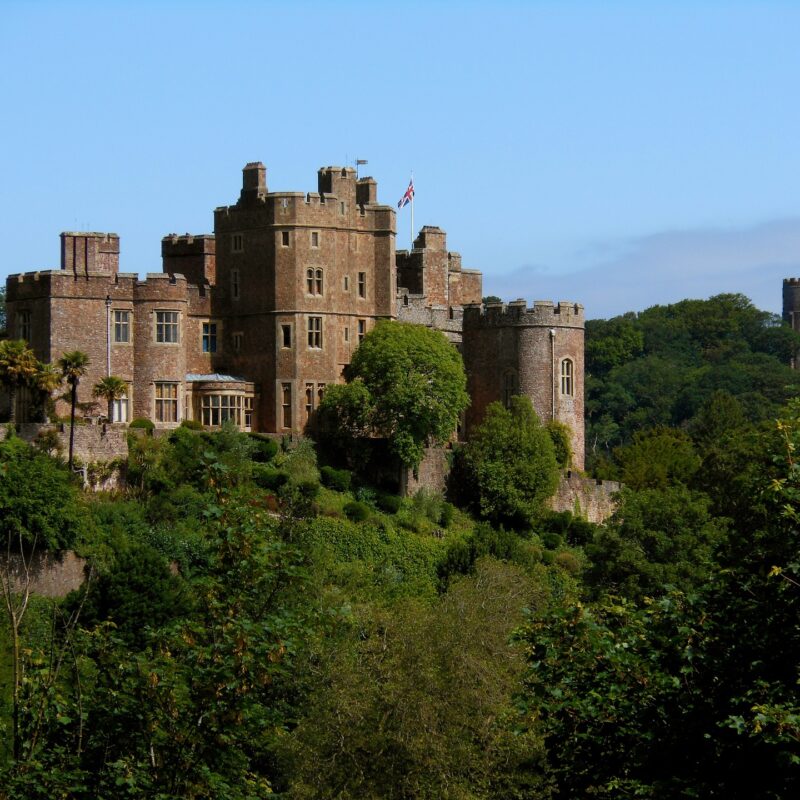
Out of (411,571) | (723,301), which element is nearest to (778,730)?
(411,571)

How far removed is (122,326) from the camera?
61.2 meters

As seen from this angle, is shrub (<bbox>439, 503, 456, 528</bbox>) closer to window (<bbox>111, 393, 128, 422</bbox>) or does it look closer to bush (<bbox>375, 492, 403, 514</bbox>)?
bush (<bbox>375, 492, 403, 514</bbox>)

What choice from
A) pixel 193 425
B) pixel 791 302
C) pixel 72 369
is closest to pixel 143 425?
pixel 193 425

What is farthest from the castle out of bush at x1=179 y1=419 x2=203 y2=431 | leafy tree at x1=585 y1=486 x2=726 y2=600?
leafy tree at x1=585 y1=486 x2=726 y2=600

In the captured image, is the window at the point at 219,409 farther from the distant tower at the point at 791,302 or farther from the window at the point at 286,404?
the distant tower at the point at 791,302

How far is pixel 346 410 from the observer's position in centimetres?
6194

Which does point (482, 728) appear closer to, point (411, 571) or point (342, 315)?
point (411, 571)

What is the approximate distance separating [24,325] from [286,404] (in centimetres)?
823

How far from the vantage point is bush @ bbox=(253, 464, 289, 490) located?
58750 millimetres

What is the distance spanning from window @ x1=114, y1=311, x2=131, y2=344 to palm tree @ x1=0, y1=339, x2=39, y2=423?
3573 mm

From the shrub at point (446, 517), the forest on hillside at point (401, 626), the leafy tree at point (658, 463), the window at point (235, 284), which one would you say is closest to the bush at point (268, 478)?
the forest on hillside at point (401, 626)

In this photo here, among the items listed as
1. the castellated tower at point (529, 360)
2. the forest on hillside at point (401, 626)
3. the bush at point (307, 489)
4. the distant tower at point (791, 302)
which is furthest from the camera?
the distant tower at point (791, 302)

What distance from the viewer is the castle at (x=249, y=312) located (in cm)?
6081

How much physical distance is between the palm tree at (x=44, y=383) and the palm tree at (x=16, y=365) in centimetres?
19
